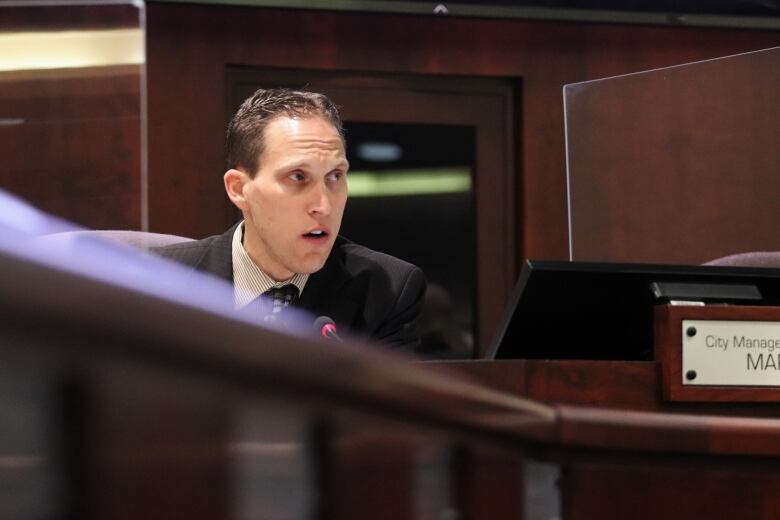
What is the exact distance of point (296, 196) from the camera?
1.59m

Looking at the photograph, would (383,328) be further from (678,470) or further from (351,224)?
(351,224)

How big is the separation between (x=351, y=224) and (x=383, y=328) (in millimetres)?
1525

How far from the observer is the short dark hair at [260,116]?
1.64 metres

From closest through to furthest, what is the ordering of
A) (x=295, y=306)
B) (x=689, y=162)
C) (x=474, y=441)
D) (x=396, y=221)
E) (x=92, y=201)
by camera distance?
(x=474, y=441) < (x=295, y=306) < (x=689, y=162) < (x=92, y=201) < (x=396, y=221)

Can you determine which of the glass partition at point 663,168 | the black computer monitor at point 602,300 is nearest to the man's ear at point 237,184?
the black computer monitor at point 602,300

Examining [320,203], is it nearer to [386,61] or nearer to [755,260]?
[755,260]

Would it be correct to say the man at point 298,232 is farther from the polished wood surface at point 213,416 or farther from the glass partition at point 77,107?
the glass partition at point 77,107

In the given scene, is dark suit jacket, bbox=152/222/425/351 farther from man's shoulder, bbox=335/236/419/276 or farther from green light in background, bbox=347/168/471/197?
green light in background, bbox=347/168/471/197

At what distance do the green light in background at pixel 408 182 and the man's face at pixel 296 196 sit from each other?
1.52 meters

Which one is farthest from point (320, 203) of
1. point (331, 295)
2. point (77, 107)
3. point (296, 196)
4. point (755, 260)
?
point (77, 107)

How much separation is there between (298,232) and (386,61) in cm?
167

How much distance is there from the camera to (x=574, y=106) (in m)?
2.60

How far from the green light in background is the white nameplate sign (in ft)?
7.58

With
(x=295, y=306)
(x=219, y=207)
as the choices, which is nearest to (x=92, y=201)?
(x=219, y=207)
